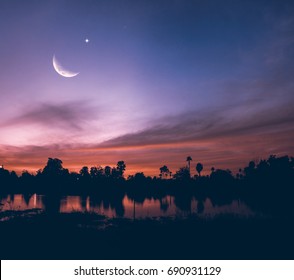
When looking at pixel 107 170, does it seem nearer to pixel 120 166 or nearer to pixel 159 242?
pixel 120 166

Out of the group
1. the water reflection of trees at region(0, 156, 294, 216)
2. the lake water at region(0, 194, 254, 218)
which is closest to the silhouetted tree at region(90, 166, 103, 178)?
the water reflection of trees at region(0, 156, 294, 216)

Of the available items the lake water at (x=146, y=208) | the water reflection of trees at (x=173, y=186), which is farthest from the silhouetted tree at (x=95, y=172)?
the lake water at (x=146, y=208)

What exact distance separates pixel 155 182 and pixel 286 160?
247ft

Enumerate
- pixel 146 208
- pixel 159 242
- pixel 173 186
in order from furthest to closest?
1. pixel 173 186
2. pixel 146 208
3. pixel 159 242

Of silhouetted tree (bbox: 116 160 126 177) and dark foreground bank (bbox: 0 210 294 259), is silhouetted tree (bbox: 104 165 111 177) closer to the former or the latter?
silhouetted tree (bbox: 116 160 126 177)

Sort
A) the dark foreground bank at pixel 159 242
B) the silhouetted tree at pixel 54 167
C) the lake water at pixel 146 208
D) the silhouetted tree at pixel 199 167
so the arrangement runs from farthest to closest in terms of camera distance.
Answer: the silhouetted tree at pixel 54 167
the silhouetted tree at pixel 199 167
the lake water at pixel 146 208
the dark foreground bank at pixel 159 242

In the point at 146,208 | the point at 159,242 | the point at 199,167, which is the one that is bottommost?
the point at 146,208

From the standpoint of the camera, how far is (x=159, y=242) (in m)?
18.9

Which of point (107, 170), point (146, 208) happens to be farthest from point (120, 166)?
point (146, 208)

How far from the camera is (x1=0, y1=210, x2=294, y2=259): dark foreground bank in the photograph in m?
16.6

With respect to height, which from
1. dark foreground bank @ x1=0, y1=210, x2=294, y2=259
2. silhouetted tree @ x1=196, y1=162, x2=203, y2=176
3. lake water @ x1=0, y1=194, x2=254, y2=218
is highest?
silhouetted tree @ x1=196, y1=162, x2=203, y2=176

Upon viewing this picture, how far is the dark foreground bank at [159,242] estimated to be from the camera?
54.6 feet

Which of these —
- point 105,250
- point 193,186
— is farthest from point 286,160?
point 105,250

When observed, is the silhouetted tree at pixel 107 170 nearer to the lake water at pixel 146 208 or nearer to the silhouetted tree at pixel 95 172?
the silhouetted tree at pixel 95 172
